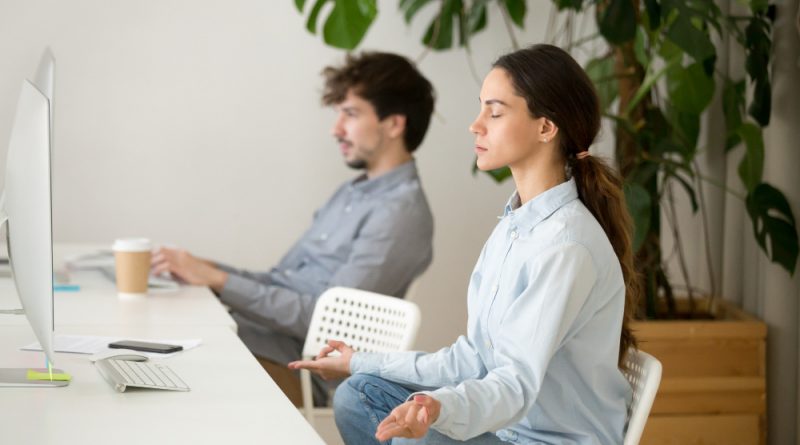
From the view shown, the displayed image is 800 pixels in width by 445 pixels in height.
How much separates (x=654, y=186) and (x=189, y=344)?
1613mm

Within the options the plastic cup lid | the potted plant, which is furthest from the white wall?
the plastic cup lid

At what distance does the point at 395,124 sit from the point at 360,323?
2.58 feet

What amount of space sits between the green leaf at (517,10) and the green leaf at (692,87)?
79 centimetres

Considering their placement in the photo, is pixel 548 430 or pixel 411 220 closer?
pixel 548 430

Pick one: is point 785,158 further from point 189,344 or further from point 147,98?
point 147,98

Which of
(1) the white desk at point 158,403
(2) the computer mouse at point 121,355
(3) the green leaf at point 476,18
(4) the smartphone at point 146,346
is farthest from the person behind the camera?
(3) the green leaf at point 476,18

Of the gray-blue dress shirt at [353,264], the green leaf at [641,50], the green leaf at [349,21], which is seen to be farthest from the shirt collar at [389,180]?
the green leaf at [641,50]

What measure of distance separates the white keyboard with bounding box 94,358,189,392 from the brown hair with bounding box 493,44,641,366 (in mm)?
720

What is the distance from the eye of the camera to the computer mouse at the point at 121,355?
181cm

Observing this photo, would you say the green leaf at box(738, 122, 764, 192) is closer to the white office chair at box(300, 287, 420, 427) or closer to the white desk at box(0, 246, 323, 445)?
the white office chair at box(300, 287, 420, 427)

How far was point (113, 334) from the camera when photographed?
6.84 ft

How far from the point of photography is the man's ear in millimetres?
3070

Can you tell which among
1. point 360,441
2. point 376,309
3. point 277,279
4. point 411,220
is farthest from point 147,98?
point 360,441

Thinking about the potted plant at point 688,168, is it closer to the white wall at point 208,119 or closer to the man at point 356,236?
the man at point 356,236
